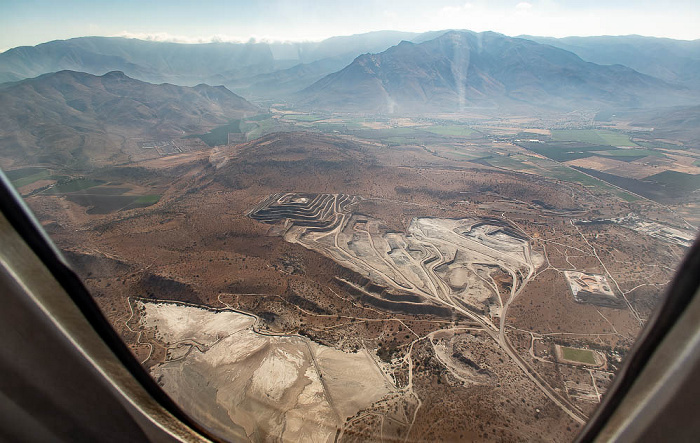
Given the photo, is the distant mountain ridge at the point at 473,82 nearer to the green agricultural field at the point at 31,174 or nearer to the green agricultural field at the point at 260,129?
the green agricultural field at the point at 260,129

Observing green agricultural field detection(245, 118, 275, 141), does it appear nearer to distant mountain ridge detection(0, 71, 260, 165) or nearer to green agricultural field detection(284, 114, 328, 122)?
green agricultural field detection(284, 114, 328, 122)

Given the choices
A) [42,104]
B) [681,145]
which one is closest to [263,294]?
[42,104]

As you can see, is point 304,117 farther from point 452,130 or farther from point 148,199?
point 148,199

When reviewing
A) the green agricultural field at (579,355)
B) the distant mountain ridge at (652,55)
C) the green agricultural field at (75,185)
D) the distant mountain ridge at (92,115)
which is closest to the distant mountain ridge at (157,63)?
the distant mountain ridge at (92,115)

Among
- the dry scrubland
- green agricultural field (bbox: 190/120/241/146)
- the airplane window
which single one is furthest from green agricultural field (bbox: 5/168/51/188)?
green agricultural field (bbox: 190/120/241/146)

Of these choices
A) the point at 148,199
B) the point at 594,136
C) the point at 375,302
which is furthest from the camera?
the point at 594,136

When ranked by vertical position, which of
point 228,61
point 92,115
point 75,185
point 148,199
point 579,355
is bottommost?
point 148,199

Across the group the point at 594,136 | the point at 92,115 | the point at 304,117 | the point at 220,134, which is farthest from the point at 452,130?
the point at 92,115
